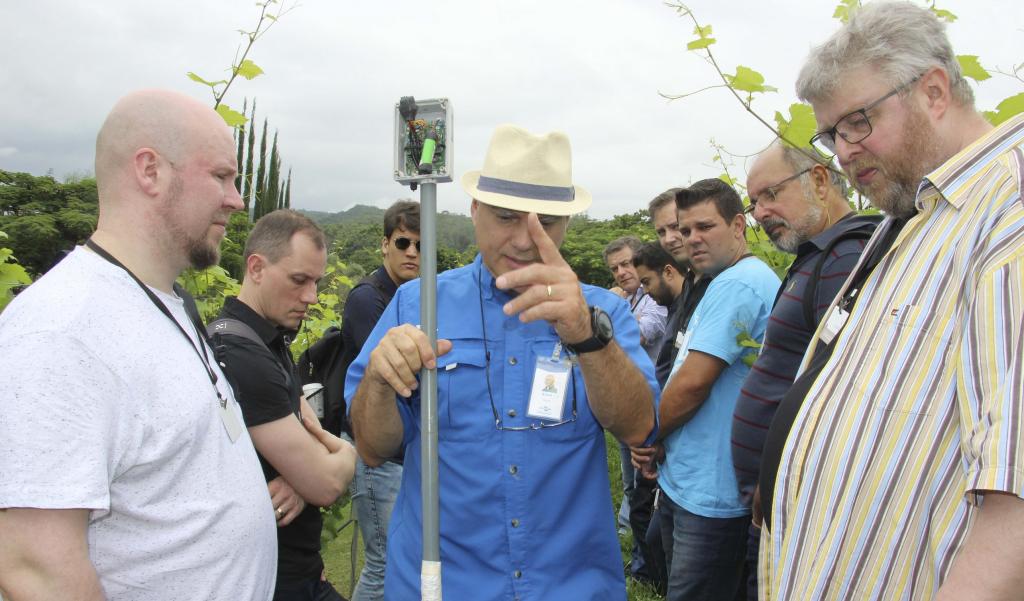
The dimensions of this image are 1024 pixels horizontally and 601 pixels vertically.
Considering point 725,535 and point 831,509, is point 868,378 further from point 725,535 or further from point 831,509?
point 725,535

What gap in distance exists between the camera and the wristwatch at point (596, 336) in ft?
6.21

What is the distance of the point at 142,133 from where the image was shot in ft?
5.86

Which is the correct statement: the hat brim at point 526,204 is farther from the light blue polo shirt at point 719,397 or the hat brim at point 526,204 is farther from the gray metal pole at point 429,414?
the light blue polo shirt at point 719,397

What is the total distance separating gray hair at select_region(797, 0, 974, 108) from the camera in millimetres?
1688

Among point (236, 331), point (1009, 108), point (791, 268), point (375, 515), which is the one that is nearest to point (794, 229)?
point (791, 268)

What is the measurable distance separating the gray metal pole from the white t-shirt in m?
0.49

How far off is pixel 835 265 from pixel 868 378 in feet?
4.03

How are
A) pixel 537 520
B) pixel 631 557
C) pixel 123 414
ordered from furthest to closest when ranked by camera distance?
pixel 631 557 < pixel 537 520 < pixel 123 414

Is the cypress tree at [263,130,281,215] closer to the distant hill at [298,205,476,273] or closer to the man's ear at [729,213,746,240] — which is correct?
the distant hill at [298,205,476,273]

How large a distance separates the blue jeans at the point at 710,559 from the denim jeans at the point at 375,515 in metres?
1.77

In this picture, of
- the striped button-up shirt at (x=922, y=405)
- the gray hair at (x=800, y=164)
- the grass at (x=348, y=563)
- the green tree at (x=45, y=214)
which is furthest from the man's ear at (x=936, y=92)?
the green tree at (x=45, y=214)

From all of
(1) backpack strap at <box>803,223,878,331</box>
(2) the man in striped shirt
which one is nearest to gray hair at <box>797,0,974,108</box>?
(2) the man in striped shirt

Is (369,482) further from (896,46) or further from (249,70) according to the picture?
(896,46)

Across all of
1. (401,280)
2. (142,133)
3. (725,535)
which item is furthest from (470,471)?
(401,280)
